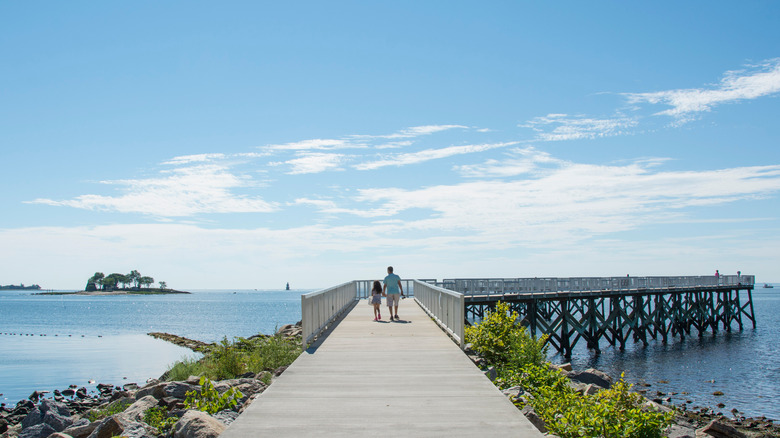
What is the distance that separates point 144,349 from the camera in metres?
39.0

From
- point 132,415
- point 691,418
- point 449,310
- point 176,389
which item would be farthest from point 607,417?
point 691,418

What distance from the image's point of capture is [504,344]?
41.8ft

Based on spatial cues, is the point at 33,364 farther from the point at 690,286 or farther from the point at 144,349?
the point at 690,286

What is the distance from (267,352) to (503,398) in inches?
390

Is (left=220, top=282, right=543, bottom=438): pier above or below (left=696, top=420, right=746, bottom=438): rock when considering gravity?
above

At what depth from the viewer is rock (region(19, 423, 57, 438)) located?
11859mm

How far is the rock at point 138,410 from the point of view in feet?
33.9

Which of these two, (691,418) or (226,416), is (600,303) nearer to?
(691,418)

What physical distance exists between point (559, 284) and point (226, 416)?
1161 inches

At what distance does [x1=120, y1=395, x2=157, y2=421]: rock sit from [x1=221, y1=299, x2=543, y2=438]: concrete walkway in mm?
2743

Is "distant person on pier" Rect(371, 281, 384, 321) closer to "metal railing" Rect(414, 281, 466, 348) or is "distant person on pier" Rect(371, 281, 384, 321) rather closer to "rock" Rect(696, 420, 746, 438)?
"metal railing" Rect(414, 281, 466, 348)

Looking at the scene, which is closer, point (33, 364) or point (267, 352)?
point (267, 352)

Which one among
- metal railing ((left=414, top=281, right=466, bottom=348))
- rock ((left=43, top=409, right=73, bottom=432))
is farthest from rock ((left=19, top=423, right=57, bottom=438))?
metal railing ((left=414, top=281, right=466, bottom=348))

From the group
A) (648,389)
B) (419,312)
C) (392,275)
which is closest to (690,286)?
(648,389)
